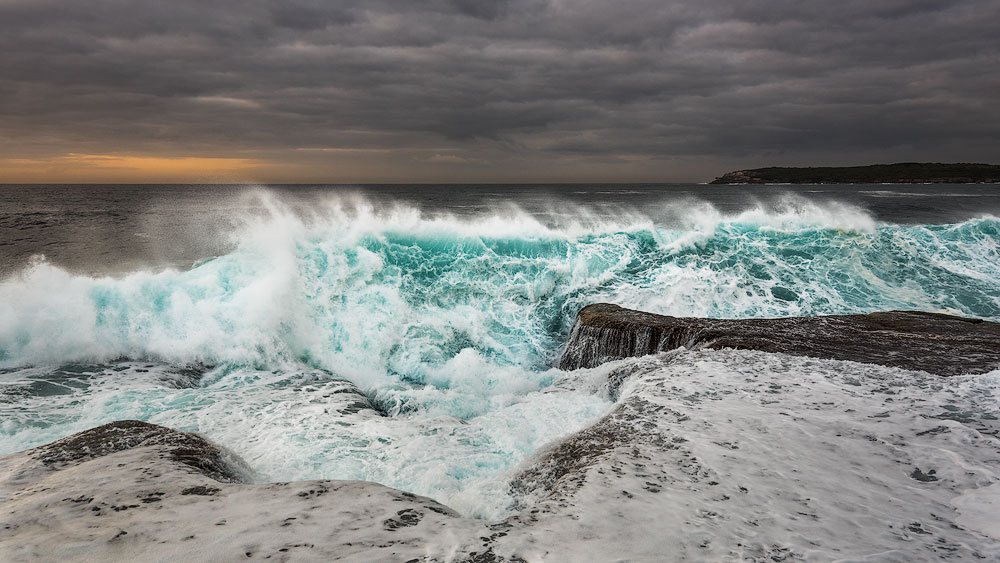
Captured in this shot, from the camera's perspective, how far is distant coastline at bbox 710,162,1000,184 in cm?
13138

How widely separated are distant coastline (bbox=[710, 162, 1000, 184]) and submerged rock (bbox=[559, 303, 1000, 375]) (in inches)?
6183

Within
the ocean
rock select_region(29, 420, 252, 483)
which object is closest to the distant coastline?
the ocean

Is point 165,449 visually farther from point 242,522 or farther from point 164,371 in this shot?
point 164,371

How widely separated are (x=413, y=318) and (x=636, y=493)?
1013 centimetres

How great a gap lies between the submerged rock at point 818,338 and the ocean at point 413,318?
0.87m

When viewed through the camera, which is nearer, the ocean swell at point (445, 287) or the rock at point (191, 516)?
the rock at point (191, 516)

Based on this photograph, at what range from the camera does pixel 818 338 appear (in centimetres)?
839

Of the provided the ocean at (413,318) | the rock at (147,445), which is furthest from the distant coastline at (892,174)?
the rock at (147,445)

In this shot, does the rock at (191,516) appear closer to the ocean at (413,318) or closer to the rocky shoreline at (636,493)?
the rocky shoreline at (636,493)

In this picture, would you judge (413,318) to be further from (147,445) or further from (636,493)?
(636,493)

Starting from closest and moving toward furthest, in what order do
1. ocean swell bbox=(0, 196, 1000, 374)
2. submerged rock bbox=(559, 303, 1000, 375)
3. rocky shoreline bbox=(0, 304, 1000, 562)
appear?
1. rocky shoreline bbox=(0, 304, 1000, 562)
2. submerged rock bbox=(559, 303, 1000, 375)
3. ocean swell bbox=(0, 196, 1000, 374)

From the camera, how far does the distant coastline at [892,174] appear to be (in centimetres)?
13138

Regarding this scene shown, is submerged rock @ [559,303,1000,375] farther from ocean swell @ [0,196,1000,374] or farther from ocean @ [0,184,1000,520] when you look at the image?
ocean swell @ [0,196,1000,374]

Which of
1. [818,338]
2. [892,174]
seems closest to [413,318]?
[818,338]
